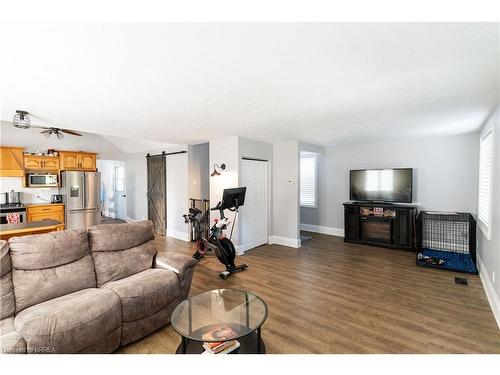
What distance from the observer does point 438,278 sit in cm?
349

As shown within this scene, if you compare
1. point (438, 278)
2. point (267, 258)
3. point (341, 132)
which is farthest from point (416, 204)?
point (267, 258)

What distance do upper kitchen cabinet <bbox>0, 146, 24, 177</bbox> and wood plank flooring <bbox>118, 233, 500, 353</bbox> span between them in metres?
5.11

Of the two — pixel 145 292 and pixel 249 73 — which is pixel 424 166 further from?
pixel 145 292

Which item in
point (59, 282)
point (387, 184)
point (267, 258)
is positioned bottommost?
point (267, 258)

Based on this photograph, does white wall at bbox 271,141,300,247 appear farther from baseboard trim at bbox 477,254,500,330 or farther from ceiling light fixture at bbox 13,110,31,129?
ceiling light fixture at bbox 13,110,31,129

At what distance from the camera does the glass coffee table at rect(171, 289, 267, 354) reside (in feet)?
5.83

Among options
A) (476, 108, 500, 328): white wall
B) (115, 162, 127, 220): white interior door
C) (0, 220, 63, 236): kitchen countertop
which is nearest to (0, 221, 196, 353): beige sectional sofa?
(0, 220, 63, 236): kitchen countertop

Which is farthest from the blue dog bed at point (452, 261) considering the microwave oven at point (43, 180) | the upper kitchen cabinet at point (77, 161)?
the microwave oven at point (43, 180)

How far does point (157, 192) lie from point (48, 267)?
474 centimetres

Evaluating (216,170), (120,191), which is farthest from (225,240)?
(120,191)

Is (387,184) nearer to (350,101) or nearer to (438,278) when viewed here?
(438,278)

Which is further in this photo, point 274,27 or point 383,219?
point 383,219

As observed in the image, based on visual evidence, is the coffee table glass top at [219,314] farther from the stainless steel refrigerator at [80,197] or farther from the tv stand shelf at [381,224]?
the stainless steel refrigerator at [80,197]
